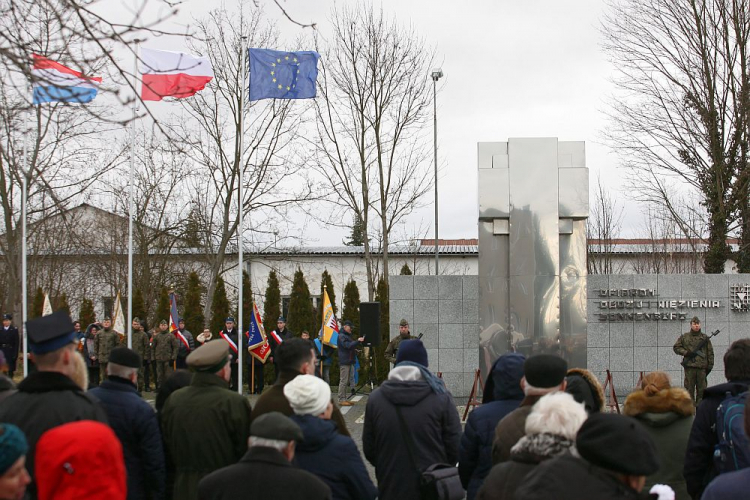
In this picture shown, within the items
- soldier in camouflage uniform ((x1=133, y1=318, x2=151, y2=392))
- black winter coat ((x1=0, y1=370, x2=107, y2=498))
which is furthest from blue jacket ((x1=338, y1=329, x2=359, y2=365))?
black winter coat ((x1=0, y1=370, x2=107, y2=498))

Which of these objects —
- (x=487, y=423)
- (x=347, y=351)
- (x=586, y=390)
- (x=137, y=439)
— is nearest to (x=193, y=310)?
(x=347, y=351)

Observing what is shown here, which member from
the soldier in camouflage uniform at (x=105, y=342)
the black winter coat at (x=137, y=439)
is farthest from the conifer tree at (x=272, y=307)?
→ the black winter coat at (x=137, y=439)

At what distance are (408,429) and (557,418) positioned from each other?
221 cm

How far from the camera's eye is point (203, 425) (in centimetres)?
544

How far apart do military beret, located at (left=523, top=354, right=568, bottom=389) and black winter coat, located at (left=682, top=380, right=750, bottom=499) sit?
1330 millimetres

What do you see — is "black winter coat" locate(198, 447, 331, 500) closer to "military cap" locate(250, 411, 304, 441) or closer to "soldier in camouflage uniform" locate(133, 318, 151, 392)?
"military cap" locate(250, 411, 304, 441)

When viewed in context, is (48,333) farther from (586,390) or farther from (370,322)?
(370,322)

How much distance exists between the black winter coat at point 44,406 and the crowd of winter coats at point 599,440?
218 centimetres

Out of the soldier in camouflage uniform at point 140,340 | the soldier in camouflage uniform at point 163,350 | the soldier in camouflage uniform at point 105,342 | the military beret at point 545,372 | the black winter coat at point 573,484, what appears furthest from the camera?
the soldier in camouflage uniform at point 140,340

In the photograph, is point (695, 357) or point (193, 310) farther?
point (193, 310)

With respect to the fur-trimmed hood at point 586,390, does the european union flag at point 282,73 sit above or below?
above

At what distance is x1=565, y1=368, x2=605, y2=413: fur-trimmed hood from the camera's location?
5.64 metres

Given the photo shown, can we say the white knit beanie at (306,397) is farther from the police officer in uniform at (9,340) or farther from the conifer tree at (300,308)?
the conifer tree at (300,308)

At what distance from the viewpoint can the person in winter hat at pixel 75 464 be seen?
3611 millimetres
